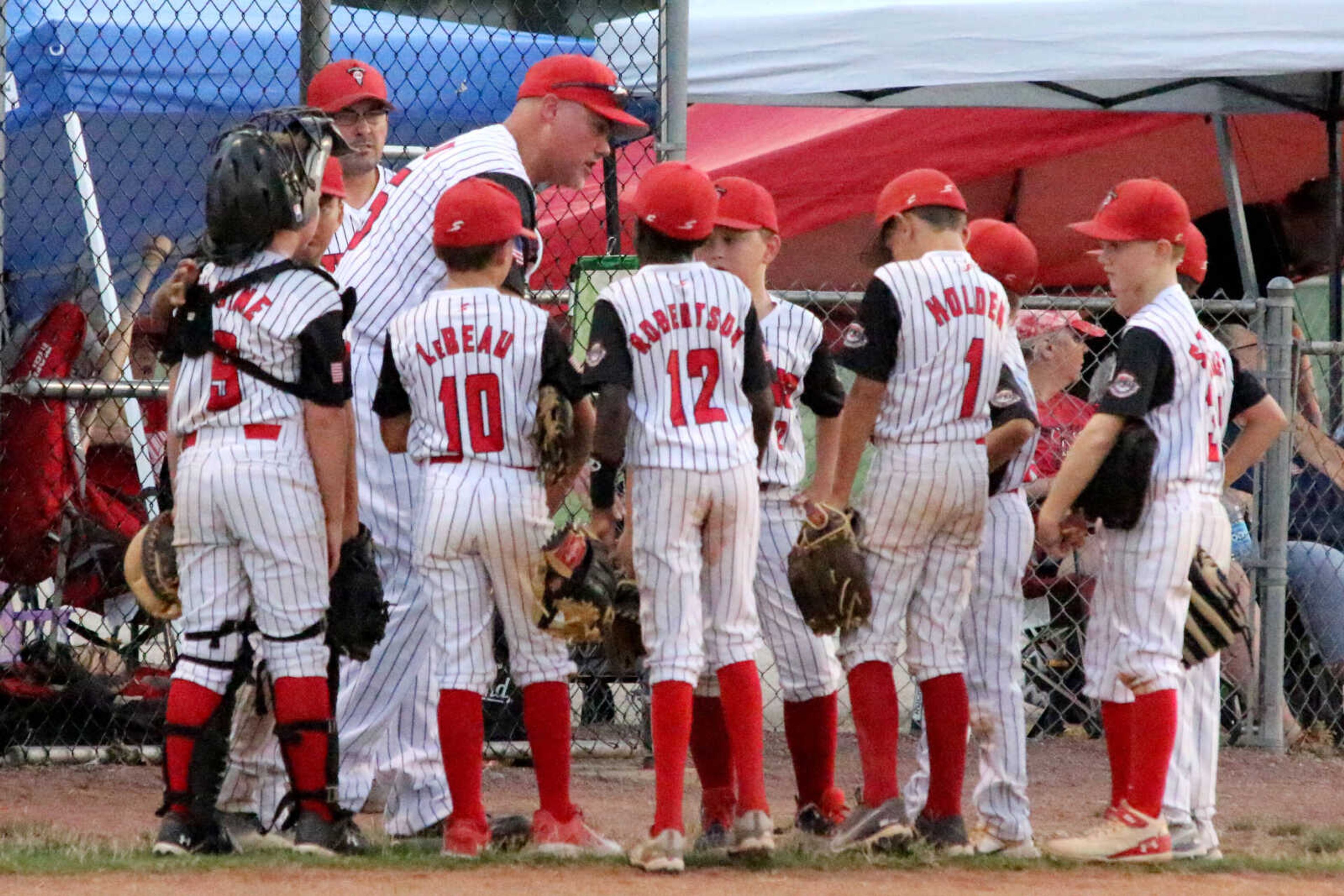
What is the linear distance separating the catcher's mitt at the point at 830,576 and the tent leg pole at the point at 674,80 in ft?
6.97

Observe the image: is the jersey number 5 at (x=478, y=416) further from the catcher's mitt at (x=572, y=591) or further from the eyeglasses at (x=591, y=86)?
the eyeglasses at (x=591, y=86)

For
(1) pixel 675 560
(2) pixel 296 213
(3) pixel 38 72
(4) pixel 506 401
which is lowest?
(1) pixel 675 560

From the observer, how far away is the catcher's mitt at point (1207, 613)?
4758 millimetres

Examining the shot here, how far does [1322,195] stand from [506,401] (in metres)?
5.74

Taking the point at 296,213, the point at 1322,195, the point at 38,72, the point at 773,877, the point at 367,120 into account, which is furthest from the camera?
the point at 1322,195

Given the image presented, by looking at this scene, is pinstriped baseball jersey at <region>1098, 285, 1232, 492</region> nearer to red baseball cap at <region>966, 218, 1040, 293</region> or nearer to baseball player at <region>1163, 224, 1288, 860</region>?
baseball player at <region>1163, 224, 1288, 860</region>

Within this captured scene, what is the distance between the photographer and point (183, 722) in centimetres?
444

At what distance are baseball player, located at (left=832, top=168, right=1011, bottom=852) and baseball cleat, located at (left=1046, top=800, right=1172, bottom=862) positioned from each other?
1.09 feet

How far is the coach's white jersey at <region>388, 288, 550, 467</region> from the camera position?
4438 millimetres

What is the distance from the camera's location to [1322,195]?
879 centimetres

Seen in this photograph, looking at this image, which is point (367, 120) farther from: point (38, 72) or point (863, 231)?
point (863, 231)

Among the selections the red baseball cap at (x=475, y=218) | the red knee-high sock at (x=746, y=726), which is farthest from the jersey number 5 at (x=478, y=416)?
the red knee-high sock at (x=746, y=726)

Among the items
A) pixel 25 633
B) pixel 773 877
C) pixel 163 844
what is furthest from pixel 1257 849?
pixel 25 633

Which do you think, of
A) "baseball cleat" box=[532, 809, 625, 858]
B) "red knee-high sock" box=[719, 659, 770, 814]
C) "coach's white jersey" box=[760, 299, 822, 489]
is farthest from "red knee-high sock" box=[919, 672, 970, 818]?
"baseball cleat" box=[532, 809, 625, 858]
